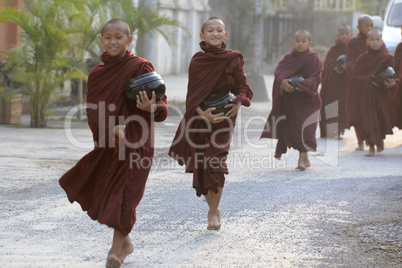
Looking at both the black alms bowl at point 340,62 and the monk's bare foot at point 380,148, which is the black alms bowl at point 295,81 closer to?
the monk's bare foot at point 380,148

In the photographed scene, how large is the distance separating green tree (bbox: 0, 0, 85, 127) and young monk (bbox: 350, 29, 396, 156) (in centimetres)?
426

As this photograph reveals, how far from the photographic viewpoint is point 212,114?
618 centimetres

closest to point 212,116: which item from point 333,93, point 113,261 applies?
point 113,261

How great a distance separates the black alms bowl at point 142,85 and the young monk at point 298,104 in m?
4.46

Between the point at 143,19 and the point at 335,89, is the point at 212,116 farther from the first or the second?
the point at 143,19

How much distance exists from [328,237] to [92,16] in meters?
8.15

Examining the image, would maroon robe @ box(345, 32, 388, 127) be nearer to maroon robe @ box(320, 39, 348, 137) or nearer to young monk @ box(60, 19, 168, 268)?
maroon robe @ box(320, 39, 348, 137)

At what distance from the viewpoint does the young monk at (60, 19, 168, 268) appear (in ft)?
16.4

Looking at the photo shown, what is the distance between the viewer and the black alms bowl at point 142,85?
4949 mm

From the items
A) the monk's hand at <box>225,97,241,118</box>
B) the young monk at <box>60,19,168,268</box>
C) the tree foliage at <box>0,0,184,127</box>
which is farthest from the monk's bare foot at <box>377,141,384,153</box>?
the young monk at <box>60,19,168,268</box>

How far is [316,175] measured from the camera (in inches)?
356

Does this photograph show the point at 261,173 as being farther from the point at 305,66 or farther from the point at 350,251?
the point at 350,251

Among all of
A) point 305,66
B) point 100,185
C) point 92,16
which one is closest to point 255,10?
point 92,16

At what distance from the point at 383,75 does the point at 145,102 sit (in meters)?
6.31
